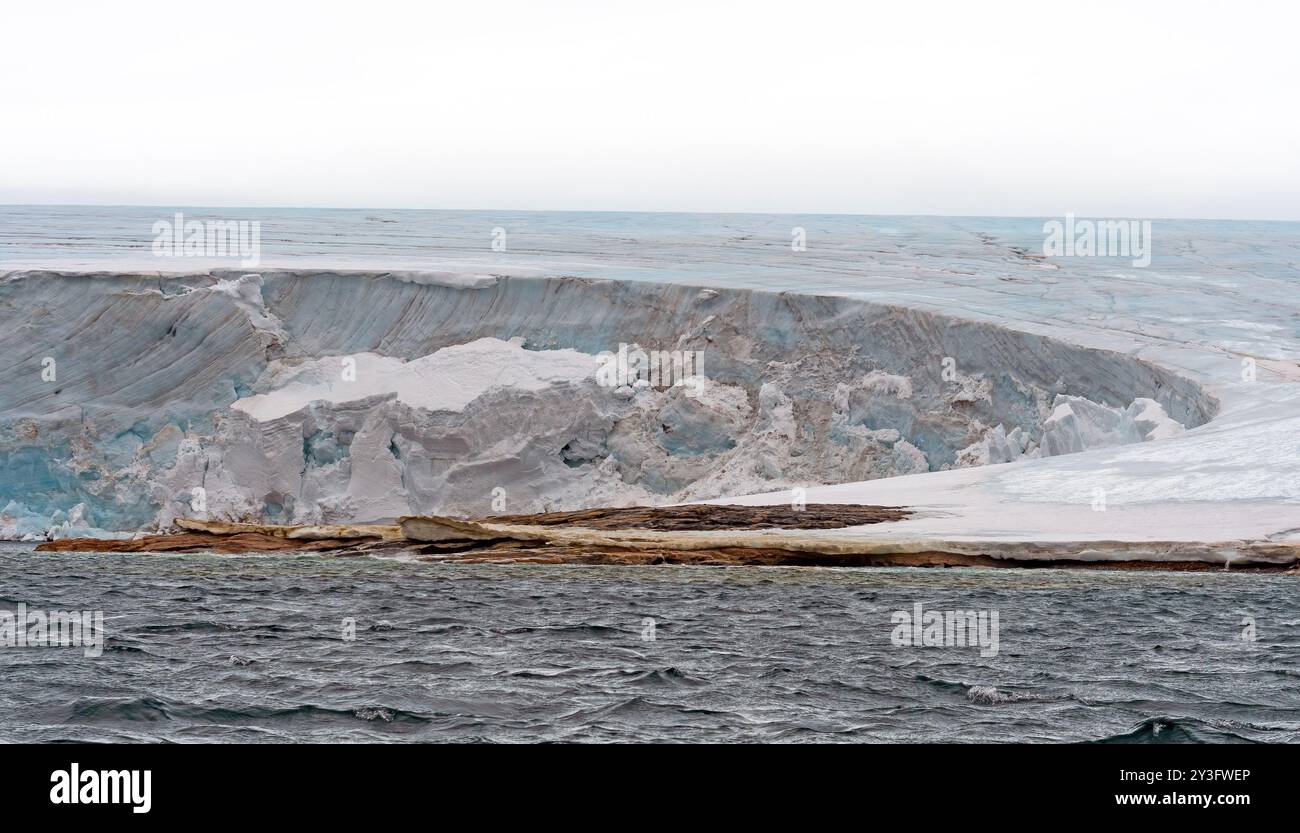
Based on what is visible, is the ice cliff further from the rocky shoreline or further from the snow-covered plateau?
the rocky shoreline

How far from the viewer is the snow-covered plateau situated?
2150 cm

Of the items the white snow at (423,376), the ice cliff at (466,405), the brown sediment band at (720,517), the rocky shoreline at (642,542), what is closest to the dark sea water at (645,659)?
the rocky shoreline at (642,542)

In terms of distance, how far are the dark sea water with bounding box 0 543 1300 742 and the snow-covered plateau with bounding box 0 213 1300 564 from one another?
573cm

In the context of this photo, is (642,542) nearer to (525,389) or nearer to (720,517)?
(720,517)

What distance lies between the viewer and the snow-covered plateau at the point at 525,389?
2150cm

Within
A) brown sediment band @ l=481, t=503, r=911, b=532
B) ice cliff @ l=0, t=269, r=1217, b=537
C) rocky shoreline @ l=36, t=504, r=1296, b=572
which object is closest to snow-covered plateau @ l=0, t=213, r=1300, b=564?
ice cliff @ l=0, t=269, r=1217, b=537

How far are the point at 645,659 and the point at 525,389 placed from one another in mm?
12274

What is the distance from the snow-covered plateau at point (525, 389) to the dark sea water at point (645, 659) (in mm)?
5730

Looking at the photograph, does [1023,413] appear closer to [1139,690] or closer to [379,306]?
[379,306]

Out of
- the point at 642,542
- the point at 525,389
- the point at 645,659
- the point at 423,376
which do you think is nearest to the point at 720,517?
the point at 642,542

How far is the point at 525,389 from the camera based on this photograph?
72.5 feet

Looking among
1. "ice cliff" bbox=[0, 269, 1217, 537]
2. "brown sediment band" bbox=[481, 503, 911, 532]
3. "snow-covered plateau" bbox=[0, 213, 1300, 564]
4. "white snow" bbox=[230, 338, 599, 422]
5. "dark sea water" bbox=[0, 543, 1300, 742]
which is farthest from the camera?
"white snow" bbox=[230, 338, 599, 422]
